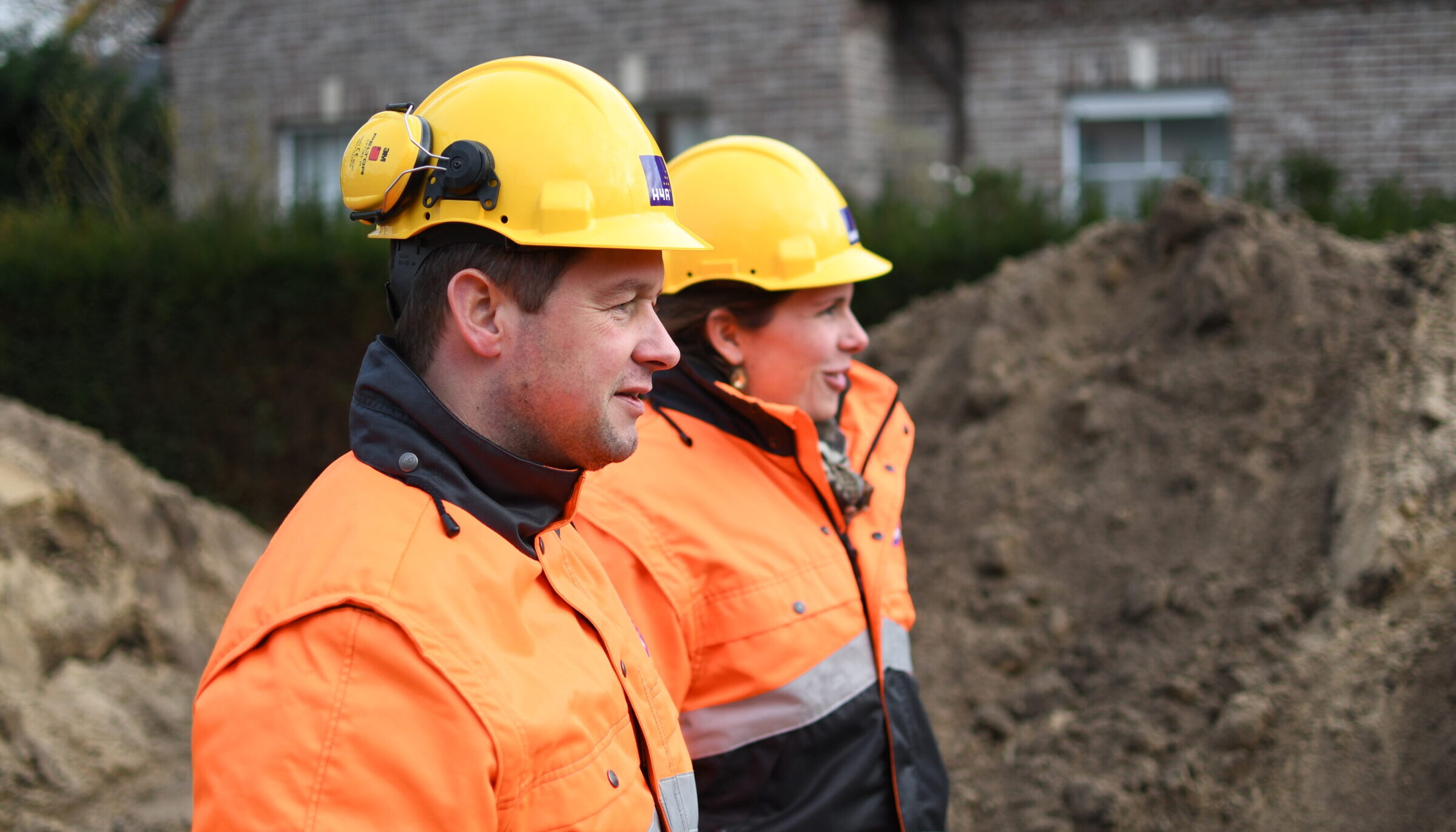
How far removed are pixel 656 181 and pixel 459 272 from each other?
0.37m

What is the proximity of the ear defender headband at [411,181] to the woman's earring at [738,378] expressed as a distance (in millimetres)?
1033

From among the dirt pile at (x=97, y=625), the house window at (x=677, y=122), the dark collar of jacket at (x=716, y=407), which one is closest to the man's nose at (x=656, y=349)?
the dark collar of jacket at (x=716, y=407)

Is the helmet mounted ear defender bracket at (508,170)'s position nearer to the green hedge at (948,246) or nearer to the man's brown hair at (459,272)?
the man's brown hair at (459,272)

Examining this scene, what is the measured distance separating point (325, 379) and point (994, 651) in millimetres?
5769

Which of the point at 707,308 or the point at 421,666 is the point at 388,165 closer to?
the point at 421,666

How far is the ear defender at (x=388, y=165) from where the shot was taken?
65.3 inches

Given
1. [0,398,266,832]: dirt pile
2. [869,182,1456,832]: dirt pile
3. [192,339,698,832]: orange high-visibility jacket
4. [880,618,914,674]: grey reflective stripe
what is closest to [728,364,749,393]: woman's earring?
[880,618,914,674]: grey reflective stripe

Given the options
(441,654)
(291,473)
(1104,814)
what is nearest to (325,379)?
(291,473)

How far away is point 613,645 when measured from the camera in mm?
1657

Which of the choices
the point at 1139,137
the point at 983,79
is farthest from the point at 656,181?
the point at 1139,137

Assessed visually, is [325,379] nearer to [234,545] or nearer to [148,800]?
[234,545]

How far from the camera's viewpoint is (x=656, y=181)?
1.83 metres

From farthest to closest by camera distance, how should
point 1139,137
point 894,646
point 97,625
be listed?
point 1139,137, point 97,625, point 894,646

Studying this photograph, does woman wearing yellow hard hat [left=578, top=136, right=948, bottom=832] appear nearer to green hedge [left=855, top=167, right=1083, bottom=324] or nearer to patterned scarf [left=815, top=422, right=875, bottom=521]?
patterned scarf [left=815, top=422, right=875, bottom=521]
